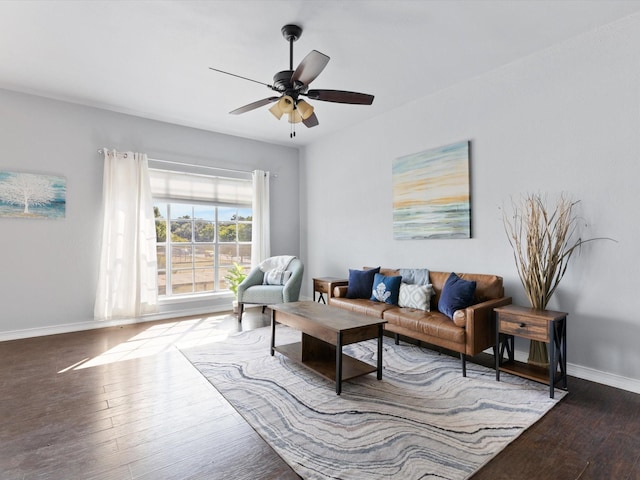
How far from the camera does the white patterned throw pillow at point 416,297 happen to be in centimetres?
355

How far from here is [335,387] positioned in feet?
8.75

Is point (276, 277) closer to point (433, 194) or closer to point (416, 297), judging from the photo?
point (416, 297)

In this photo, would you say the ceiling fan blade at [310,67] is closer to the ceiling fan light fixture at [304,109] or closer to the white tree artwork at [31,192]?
the ceiling fan light fixture at [304,109]

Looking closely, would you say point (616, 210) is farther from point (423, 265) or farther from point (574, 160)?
point (423, 265)

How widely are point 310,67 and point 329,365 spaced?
2.39 metres

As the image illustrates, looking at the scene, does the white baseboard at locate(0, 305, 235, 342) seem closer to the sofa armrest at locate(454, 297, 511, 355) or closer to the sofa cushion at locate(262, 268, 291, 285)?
the sofa cushion at locate(262, 268, 291, 285)

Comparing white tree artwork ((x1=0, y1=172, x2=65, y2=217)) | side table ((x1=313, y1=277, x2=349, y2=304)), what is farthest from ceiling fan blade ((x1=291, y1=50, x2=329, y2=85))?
white tree artwork ((x1=0, y1=172, x2=65, y2=217))

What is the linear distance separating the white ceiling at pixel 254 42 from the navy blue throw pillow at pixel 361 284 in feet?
7.27

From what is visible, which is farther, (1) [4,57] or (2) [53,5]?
(1) [4,57]

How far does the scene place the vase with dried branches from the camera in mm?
2873

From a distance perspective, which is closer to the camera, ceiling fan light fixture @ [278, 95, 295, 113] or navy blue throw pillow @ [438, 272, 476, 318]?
ceiling fan light fixture @ [278, 95, 295, 113]

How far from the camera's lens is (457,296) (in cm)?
317

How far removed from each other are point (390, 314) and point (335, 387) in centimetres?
108

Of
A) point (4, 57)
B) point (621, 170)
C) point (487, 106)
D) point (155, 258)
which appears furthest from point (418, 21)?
point (155, 258)
